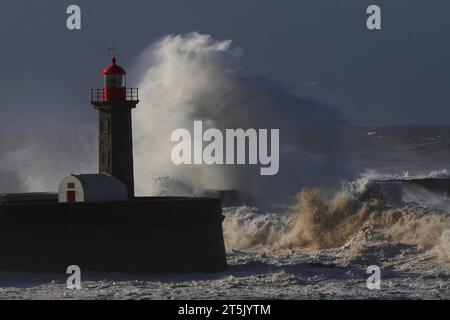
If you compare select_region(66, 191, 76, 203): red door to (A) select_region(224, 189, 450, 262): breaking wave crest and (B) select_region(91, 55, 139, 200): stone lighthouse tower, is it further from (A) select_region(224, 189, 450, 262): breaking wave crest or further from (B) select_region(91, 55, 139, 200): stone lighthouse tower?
(A) select_region(224, 189, 450, 262): breaking wave crest

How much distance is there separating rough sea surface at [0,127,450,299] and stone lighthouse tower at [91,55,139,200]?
2.10 meters

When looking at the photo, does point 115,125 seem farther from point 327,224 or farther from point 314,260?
point 327,224

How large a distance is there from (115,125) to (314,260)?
358 centimetres

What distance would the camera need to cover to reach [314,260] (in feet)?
69.9

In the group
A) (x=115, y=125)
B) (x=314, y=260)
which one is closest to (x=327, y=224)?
(x=314, y=260)

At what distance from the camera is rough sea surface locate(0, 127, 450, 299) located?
17969 millimetres

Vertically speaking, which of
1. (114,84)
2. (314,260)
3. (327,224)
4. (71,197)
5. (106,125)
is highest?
(114,84)

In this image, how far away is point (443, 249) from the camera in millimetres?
21016

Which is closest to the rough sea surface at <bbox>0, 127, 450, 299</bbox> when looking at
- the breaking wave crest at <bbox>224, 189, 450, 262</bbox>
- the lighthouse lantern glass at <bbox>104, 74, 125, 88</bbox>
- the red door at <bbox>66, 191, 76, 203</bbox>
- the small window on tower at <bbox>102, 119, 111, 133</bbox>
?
the breaking wave crest at <bbox>224, 189, 450, 262</bbox>
